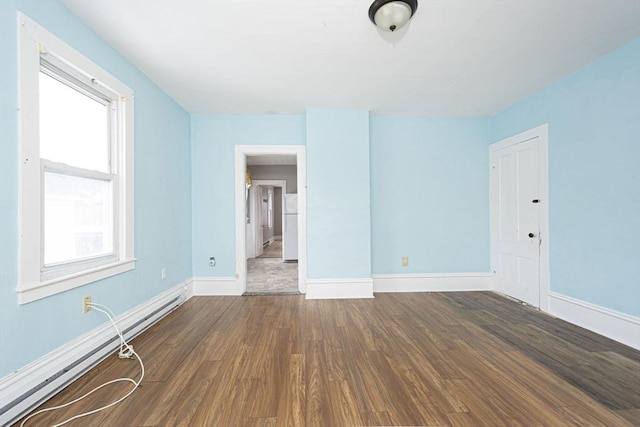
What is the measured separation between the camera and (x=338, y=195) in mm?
3479

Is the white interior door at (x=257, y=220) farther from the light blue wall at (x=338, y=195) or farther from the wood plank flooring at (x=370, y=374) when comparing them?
the wood plank flooring at (x=370, y=374)

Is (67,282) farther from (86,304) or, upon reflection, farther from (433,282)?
(433,282)

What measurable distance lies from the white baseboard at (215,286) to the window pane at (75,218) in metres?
1.55

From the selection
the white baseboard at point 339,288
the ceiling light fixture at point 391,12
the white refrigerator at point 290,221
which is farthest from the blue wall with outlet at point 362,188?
the white refrigerator at point 290,221

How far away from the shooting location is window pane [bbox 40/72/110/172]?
1.66 m

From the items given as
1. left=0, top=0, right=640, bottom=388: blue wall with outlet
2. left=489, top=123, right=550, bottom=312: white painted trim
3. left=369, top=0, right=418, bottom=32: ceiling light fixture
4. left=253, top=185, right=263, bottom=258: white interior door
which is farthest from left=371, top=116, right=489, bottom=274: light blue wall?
left=253, top=185, right=263, bottom=258: white interior door

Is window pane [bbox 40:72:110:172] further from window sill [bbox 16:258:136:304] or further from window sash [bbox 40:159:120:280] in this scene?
window sill [bbox 16:258:136:304]

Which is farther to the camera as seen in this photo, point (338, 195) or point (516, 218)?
point (338, 195)

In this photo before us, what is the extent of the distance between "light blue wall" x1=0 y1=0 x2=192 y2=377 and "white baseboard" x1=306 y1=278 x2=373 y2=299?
5.51ft

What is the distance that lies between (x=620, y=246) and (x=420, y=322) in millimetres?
1793

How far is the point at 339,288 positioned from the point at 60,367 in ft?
8.55

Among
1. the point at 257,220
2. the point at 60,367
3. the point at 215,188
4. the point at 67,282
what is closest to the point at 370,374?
the point at 60,367

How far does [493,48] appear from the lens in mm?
2205

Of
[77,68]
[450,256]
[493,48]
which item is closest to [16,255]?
[77,68]
